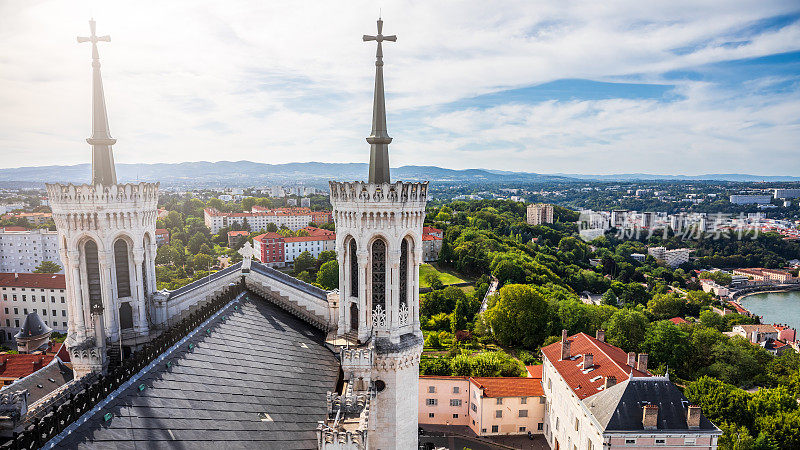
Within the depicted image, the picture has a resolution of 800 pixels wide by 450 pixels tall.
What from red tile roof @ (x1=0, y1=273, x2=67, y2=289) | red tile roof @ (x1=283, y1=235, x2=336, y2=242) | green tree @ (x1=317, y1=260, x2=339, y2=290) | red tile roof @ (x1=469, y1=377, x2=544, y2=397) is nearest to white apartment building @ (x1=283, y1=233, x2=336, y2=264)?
red tile roof @ (x1=283, y1=235, x2=336, y2=242)

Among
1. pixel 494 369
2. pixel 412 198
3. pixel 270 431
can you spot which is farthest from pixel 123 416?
pixel 494 369

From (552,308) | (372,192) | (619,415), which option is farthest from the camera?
(552,308)

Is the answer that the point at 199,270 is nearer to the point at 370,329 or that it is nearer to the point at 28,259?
the point at 28,259

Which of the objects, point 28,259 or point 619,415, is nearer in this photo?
point 619,415

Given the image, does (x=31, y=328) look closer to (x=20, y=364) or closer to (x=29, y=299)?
(x=20, y=364)

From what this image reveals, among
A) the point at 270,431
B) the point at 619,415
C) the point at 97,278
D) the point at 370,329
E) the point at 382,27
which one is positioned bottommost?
the point at 619,415

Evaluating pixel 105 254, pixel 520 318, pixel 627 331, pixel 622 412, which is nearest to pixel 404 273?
pixel 105 254
